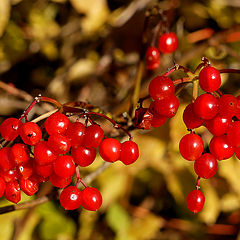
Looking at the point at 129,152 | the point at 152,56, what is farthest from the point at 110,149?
the point at 152,56

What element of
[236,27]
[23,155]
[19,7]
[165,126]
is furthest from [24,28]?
[23,155]

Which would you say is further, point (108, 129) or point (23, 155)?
point (108, 129)

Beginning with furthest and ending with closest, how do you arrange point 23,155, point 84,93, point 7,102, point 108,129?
1. point 84,93
2. point 7,102
3. point 108,129
4. point 23,155

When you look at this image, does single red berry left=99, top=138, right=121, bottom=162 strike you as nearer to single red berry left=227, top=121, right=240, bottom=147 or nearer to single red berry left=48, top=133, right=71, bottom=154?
single red berry left=48, top=133, right=71, bottom=154

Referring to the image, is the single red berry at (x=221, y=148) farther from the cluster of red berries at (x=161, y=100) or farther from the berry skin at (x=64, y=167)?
the berry skin at (x=64, y=167)

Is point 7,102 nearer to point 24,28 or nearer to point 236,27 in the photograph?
point 24,28

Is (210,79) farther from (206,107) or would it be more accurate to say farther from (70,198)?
(70,198)

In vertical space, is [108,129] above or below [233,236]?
above
